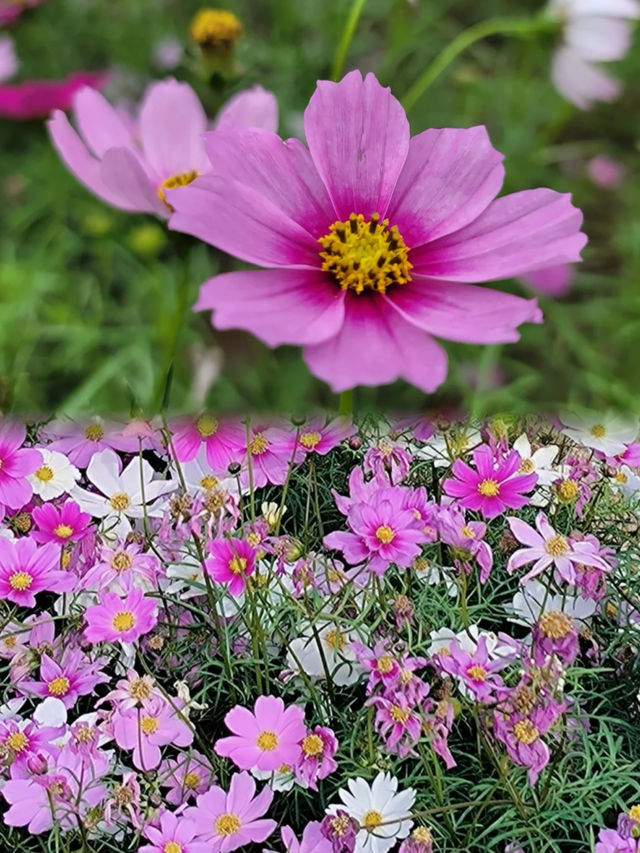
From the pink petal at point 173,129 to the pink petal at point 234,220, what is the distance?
330 mm

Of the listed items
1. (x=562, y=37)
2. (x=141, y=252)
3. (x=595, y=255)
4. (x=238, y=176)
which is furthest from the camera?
(x=595, y=255)

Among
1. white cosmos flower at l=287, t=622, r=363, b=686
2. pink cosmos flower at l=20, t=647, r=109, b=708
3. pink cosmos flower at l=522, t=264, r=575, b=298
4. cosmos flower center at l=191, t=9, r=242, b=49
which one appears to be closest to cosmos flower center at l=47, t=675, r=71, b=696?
pink cosmos flower at l=20, t=647, r=109, b=708

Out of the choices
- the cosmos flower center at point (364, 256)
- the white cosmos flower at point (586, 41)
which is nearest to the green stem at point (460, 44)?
the white cosmos flower at point (586, 41)

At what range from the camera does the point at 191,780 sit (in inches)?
19.3

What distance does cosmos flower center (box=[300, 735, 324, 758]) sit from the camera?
1.50ft

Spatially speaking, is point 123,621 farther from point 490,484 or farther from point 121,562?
point 490,484

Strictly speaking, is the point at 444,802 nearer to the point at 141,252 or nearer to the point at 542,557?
the point at 542,557

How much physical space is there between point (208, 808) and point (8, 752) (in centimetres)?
9

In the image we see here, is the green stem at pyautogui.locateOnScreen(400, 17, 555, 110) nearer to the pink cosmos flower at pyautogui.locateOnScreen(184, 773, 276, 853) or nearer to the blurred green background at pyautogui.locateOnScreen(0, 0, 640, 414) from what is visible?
the blurred green background at pyautogui.locateOnScreen(0, 0, 640, 414)

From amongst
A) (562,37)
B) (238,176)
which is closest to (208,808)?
(238,176)

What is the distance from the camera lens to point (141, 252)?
3.76ft

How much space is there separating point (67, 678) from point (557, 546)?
0.76 ft

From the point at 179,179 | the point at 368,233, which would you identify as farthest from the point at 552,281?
the point at 368,233

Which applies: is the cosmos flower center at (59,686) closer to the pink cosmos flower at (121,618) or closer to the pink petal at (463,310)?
the pink cosmos flower at (121,618)
